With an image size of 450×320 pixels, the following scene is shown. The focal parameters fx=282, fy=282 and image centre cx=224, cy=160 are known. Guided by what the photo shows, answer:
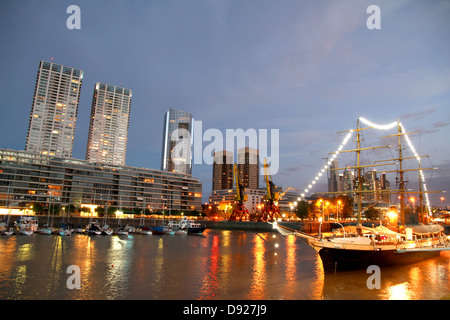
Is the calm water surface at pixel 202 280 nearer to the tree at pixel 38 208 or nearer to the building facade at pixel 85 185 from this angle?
the building facade at pixel 85 185

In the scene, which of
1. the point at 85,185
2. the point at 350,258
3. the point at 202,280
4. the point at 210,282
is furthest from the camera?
the point at 85,185

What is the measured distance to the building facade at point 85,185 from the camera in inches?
4742

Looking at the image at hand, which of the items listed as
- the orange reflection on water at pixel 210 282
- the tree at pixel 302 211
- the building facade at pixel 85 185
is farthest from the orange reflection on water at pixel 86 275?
the tree at pixel 302 211

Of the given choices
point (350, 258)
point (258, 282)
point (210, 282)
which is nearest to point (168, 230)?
point (210, 282)

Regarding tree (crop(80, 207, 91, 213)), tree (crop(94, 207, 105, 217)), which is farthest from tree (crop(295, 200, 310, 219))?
tree (crop(80, 207, 91, 213))

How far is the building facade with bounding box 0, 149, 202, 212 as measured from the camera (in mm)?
120438

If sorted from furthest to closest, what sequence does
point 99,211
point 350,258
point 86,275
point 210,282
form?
point 99,211, point 350,258, point 86,275, point 210,282

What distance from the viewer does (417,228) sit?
124 feet

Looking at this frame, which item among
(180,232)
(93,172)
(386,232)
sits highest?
(93,172)

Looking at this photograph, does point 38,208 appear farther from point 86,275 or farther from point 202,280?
point 202,280

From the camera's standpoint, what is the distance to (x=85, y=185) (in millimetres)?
140125
